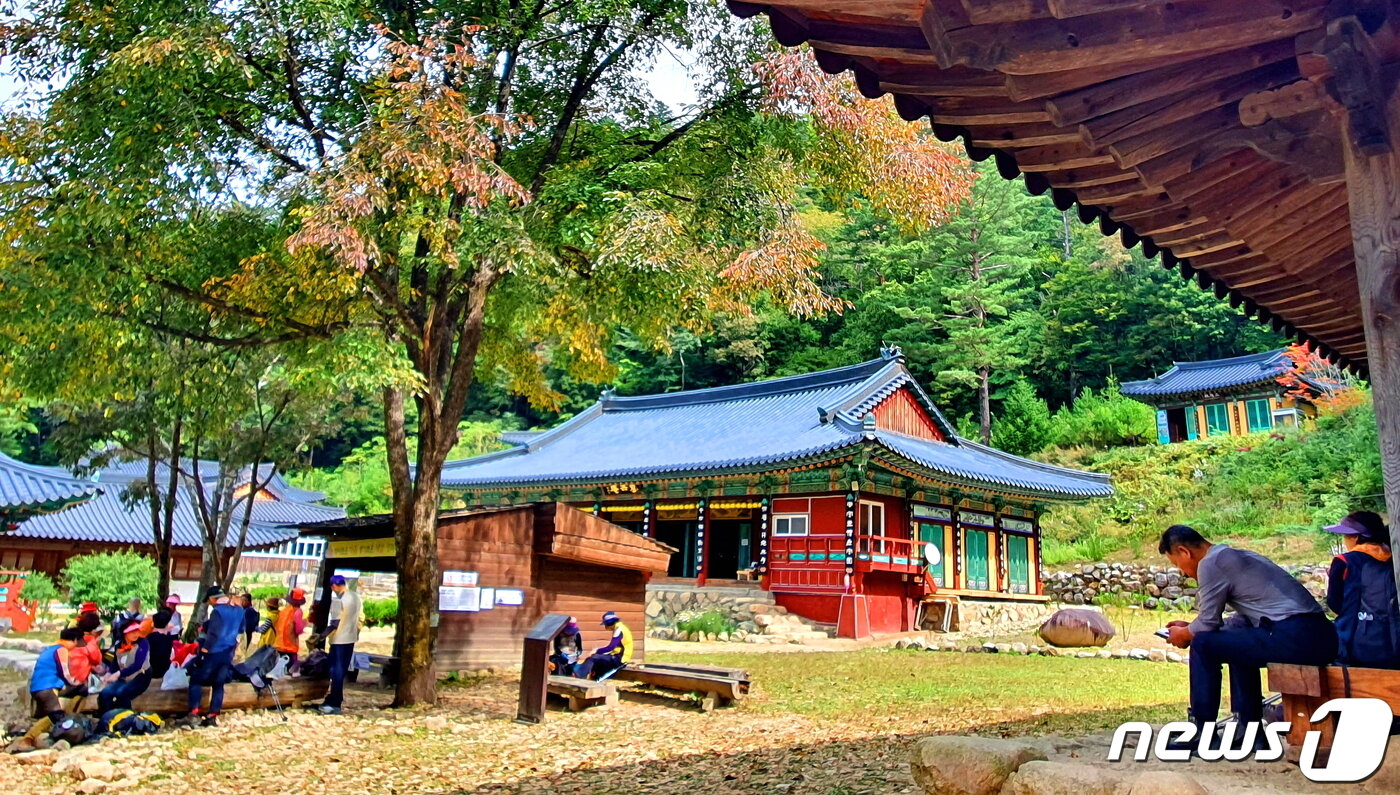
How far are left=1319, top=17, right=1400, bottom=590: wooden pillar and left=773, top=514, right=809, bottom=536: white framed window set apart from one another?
1859 centimetres

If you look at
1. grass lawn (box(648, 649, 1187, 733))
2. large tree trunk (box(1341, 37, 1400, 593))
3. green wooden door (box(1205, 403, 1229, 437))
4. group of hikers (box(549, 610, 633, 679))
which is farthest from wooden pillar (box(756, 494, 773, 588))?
green wooden door (box(1205, 403, 1229, 437))

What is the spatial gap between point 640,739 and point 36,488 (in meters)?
22.1

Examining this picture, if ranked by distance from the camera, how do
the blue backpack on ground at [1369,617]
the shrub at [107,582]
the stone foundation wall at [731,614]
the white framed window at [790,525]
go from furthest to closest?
the shrub at [107,582]
the white framed window at [790,525]
the stone foundation wall at [731,614]
the blue backpack on ground at [1369,617]

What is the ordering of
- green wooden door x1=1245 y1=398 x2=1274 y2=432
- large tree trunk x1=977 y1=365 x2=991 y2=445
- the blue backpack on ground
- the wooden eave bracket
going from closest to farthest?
the wooden eave bracket → the blue backpack on ground → green wooden door x1=1245 y1=398 x2=1274 y2=432 → large tree trunk x1=977 y1=365 x2=991 y2=445

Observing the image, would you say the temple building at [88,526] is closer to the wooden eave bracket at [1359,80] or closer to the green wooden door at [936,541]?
the green wooden door at [936,541]

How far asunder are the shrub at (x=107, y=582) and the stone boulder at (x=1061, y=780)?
2361 centimetres

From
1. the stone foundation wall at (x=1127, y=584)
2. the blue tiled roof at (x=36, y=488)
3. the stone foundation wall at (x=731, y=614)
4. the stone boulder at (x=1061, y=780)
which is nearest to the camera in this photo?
the stone boulder at (x=1061, y=780)

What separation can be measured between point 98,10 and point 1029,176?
8.85 m

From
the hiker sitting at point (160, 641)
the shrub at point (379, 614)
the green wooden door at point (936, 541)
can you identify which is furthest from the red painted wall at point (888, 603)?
the hiker sitting at point (160, 641)

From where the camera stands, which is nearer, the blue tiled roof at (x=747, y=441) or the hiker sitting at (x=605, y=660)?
the hiker sitting at (x=605, y=660)

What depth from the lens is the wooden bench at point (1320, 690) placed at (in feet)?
9.80

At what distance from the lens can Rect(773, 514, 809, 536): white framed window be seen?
2123 centimetres

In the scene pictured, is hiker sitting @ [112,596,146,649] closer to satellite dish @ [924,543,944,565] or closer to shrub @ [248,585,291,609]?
satellite dish @ [924,543,944,565]

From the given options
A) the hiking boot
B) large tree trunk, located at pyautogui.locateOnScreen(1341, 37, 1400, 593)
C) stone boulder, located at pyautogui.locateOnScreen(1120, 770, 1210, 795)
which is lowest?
the hiking boot
